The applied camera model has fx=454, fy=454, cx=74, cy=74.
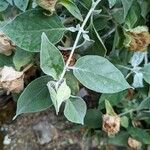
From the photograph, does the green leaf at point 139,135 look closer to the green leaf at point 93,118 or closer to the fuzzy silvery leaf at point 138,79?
the green leaf at point 93,118

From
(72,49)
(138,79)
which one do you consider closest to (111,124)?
(138,79)

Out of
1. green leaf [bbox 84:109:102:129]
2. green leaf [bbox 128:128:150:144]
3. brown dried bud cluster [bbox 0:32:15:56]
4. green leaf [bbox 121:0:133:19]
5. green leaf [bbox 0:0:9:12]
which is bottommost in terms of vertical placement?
green leaf [bbox 128:128:150:144]

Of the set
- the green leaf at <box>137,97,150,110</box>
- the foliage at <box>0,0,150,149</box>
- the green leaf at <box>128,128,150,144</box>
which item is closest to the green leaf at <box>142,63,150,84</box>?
the foliage at <box>0,0,150,149</box>

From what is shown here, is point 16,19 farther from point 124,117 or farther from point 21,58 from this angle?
point 124,117

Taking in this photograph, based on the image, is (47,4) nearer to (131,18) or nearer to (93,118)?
(131,18)

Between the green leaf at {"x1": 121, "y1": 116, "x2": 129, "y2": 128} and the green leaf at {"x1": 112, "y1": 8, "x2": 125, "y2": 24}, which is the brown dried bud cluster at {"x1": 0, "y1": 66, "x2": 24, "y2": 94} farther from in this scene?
the green leaf at {"x1": 121, "y1": 116, "x2": 129, "y2": 128}
